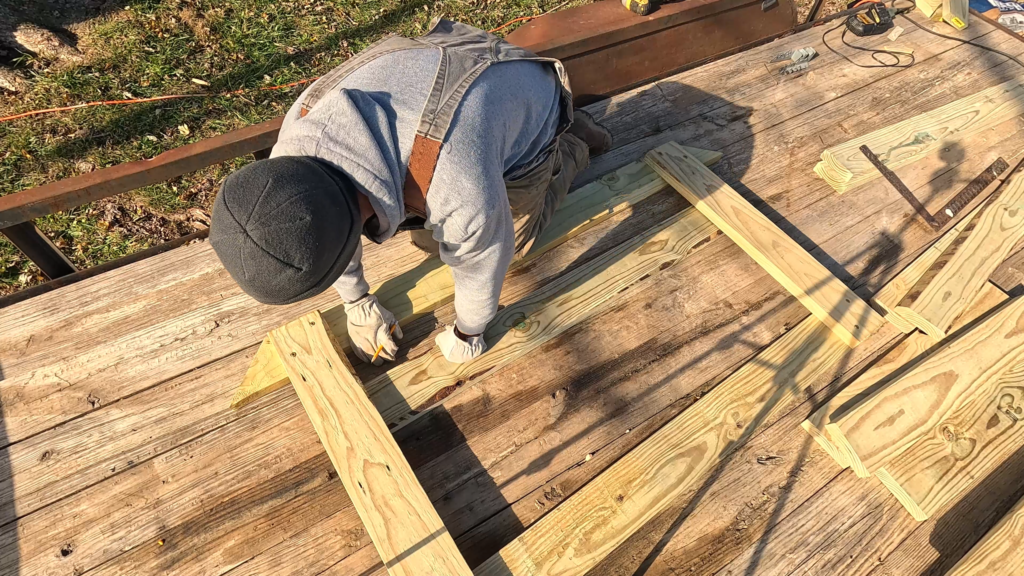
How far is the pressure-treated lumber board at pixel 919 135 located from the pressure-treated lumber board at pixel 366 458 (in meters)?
2.92

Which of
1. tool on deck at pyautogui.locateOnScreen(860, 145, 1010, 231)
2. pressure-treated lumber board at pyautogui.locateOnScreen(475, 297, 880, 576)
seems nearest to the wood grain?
pressure-treated lumber board at pyautogui.locateOnScreen(475, 297, 880, 576)

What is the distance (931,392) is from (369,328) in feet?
7.93

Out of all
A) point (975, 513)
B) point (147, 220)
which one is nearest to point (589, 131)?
point (975, 513)

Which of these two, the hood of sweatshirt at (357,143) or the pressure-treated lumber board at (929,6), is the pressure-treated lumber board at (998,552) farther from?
the pressure-treated lumber board at (929,6)

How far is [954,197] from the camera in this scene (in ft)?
9.71

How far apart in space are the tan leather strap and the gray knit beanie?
21cm

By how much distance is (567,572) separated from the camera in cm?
174

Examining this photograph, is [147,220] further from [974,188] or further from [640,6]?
[974,188]

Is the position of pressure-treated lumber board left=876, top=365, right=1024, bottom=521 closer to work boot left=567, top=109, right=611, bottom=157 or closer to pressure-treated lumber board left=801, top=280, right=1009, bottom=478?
pressure-treated lumber board left=801, top=280, right=1009, bottom=478

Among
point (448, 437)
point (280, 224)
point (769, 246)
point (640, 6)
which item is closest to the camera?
point (280, 224)

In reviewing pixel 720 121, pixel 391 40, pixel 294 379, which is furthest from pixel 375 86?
pixel 720 121

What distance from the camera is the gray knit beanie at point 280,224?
1.12m

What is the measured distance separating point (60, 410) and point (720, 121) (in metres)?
3.86

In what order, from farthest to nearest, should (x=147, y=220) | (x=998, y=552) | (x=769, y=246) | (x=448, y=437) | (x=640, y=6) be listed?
1. (x=640, y=6)
2. (x=147, y=220)
3. (x=769, y=246)
4. (x=448, y=437)
5. (x=998, y=552)
